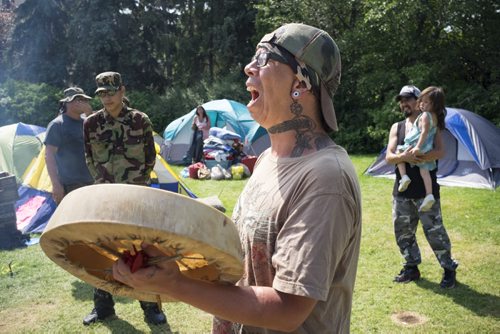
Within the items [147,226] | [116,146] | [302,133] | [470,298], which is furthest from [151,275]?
[470,298]

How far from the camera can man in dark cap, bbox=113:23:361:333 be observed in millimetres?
1219

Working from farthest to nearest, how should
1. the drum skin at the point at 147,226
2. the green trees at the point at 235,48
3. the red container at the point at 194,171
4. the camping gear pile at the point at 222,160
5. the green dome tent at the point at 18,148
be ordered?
the green trees at the point at 235,48, the red container at the point at 194,171, the camping gear pile at the point at 222,160, the green dome tent at the point at 18,148, the drum skin at the point at 147,226

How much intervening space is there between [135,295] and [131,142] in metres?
2.59

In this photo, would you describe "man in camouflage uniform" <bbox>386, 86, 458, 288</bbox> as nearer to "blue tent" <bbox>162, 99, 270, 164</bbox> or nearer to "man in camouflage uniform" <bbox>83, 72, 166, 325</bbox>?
"man in camouflage uniform" <bbox>83, 72, 166, 325</bbox>

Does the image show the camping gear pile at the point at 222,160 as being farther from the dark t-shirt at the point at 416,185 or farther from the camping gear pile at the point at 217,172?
the dark t-shirt at the point at 416,185

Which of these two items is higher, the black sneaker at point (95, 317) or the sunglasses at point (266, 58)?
the sunglasses at point (266, 58)

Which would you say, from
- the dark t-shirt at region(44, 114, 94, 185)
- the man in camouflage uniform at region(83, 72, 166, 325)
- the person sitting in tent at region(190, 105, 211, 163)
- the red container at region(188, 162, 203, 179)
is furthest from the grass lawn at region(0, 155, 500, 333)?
the person sitting in tent at region(190, 105, 211, 163)

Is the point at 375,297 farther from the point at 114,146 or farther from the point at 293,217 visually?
the point at 293,217

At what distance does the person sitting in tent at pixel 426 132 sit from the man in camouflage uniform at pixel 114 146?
2713 millimetres

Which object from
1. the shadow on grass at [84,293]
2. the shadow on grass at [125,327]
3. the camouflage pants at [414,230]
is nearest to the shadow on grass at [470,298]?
the camouflage pants at [414,230]

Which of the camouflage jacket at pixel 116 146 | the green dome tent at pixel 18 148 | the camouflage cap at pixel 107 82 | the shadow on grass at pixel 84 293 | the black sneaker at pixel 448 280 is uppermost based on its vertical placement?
the camouflage cap at pixel 107 82

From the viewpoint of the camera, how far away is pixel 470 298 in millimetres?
4320

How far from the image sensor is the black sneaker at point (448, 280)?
454cm

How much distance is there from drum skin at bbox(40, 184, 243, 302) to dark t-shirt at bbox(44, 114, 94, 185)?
157 inches
